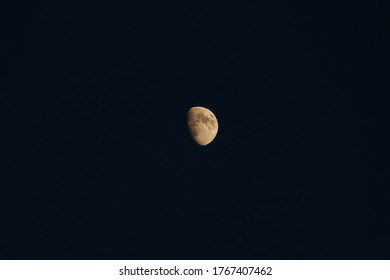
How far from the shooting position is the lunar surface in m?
17.6

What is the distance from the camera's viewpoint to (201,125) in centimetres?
1773

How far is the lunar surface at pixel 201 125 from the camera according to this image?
17.6 metres
